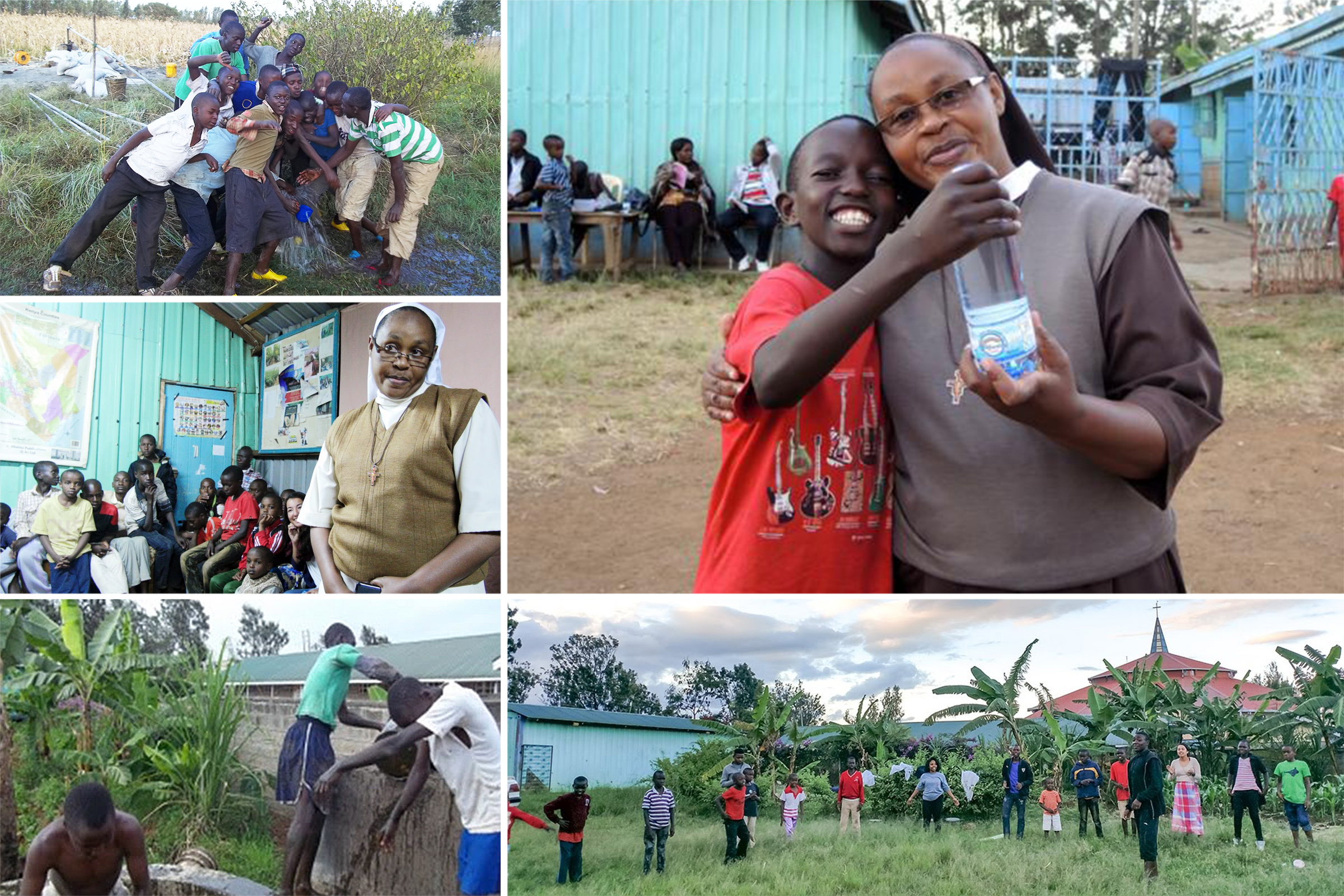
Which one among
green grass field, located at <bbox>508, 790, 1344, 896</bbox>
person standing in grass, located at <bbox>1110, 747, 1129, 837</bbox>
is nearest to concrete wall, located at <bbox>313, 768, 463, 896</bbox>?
green grass field, located at <bbox>508, 790, 1344, 896</bbox>

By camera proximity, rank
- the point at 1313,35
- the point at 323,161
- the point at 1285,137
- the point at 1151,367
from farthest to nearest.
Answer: the point at 1313,35
the point at 1285,137
the point at 323,161
the point at 1151,367

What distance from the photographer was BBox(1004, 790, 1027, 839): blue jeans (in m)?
2.83

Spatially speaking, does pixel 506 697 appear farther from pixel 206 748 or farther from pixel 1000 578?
pixel 1000 578

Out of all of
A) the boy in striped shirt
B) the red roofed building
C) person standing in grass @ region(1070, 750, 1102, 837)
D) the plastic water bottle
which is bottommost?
the boy in striped shirt

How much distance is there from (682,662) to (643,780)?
11.6 inches

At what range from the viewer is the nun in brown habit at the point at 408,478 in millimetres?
2693

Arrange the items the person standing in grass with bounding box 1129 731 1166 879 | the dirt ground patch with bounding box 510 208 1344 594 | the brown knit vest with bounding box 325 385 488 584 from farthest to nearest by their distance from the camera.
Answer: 1. the dirt ground patch with bounding box 510 208 1344 594
2. the person standing in grass with bounding box 1129 731 1166 879
3. the brown knit vest with bounding box 325 385 488 584

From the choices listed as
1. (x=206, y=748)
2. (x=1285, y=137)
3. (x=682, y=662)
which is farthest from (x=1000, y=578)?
(x=1285, y=137)

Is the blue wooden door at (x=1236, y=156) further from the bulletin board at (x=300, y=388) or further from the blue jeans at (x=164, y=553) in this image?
the blue jeans at (x=164, y=553)

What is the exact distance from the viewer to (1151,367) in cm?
179

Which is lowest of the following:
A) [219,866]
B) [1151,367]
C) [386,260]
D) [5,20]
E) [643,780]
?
[219,866]

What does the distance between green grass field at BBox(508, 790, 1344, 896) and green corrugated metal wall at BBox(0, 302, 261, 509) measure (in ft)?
4.04

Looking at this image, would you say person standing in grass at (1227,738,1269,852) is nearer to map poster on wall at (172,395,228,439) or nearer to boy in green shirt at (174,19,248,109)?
map poster on wall at (172,395,228,439)

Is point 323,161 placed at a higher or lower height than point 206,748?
higher
